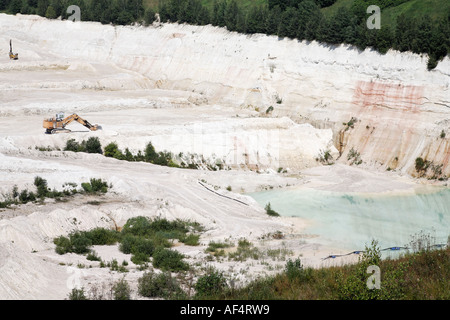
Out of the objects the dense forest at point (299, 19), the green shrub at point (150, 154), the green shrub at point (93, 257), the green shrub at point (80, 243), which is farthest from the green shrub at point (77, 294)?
the dense forest at point (299, 19)

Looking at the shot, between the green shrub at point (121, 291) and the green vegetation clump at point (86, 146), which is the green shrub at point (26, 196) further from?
the green shrub at point (121, 291)

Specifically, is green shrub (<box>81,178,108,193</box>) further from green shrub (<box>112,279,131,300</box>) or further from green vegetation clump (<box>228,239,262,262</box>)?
green shrub (<box>112,279,131,300</box>)

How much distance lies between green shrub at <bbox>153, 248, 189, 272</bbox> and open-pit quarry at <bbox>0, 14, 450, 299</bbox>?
0.65 m

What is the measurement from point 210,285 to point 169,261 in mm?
4066

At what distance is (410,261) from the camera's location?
74.5 feet

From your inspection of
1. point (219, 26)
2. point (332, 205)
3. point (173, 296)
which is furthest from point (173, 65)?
point (173, 296)

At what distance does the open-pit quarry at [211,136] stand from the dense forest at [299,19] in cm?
97

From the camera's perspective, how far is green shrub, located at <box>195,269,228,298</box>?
21748mm

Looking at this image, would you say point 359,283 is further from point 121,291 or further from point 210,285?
point 121,291

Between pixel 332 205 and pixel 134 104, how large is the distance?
27630 mm

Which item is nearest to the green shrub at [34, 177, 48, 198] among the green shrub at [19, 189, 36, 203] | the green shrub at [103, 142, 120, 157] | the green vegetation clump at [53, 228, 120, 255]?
the green shrub at [19, 189, 36, 203]

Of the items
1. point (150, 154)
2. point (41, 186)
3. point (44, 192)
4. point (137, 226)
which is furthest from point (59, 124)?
point (137, 226)

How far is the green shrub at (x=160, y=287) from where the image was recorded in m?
22.2
